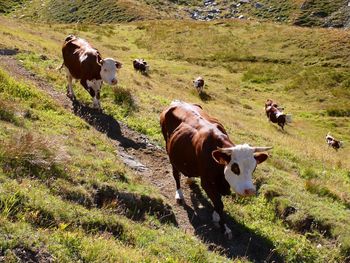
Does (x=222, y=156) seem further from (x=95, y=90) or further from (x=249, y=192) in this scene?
(x=95, y=90)

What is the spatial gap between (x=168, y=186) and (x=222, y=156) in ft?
11.2

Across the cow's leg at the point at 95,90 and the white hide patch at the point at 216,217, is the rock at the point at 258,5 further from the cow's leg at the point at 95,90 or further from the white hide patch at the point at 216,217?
the white hide patch at the point at 216,217

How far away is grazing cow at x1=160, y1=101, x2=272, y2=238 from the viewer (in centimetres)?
925

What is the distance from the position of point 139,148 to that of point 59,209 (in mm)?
6970

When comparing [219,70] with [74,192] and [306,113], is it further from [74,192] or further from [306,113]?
[74,192]

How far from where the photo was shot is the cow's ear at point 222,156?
30.5ft

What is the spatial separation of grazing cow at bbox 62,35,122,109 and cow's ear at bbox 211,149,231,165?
26.9 ft

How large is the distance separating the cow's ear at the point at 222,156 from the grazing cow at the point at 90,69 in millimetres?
8211

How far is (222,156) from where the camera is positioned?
9.35 m

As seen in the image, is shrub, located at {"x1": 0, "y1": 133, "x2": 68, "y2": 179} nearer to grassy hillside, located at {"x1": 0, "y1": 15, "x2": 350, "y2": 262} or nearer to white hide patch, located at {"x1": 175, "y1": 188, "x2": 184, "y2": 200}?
grassy hillside, located at {"x1": 0, "y1": 15, "x2": 350, "y2": 262}

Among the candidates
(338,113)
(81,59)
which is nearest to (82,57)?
(81,59)

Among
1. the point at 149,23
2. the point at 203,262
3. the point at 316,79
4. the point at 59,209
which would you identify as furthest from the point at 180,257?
the point at 149,23

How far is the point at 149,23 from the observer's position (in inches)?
2437

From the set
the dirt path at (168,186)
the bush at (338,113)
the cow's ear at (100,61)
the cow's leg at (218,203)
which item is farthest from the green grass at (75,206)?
the bush at (338,113)
